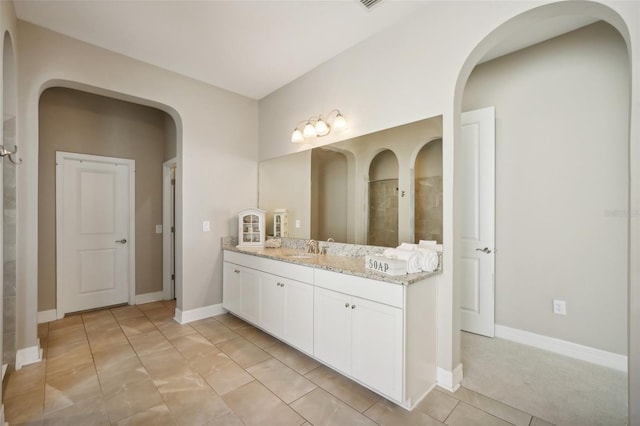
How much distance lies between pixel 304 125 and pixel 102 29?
78.7 inches

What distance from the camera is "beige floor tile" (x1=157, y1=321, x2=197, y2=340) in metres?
2.99

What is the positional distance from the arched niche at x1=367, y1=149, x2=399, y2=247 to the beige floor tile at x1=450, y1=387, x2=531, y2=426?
115 cm

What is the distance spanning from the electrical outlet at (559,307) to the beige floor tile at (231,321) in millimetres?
3039

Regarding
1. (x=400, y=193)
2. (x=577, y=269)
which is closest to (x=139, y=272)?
(x=400, y=193)

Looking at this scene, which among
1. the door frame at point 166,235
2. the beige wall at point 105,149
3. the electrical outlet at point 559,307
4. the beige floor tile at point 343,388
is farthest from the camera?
the door frame at point 166,235

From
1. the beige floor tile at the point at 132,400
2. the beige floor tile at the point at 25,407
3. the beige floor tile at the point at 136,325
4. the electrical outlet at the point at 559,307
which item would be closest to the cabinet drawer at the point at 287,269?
the beige floor tile at the point at 132,400

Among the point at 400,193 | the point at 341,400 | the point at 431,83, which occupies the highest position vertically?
the point at 431,83

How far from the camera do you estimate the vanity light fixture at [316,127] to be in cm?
282

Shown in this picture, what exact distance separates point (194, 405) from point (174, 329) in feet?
4.76

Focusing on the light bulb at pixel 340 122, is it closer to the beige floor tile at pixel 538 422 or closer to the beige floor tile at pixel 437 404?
the beige floor tile at pixel 437 404

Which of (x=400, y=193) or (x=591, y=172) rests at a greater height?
(x=591, y=172)

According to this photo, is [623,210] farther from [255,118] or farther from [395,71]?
[255,118]

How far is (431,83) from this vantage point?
2199 mm

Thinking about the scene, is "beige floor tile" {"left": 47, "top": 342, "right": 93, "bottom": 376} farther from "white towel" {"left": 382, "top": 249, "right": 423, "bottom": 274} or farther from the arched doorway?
the arched doorway
